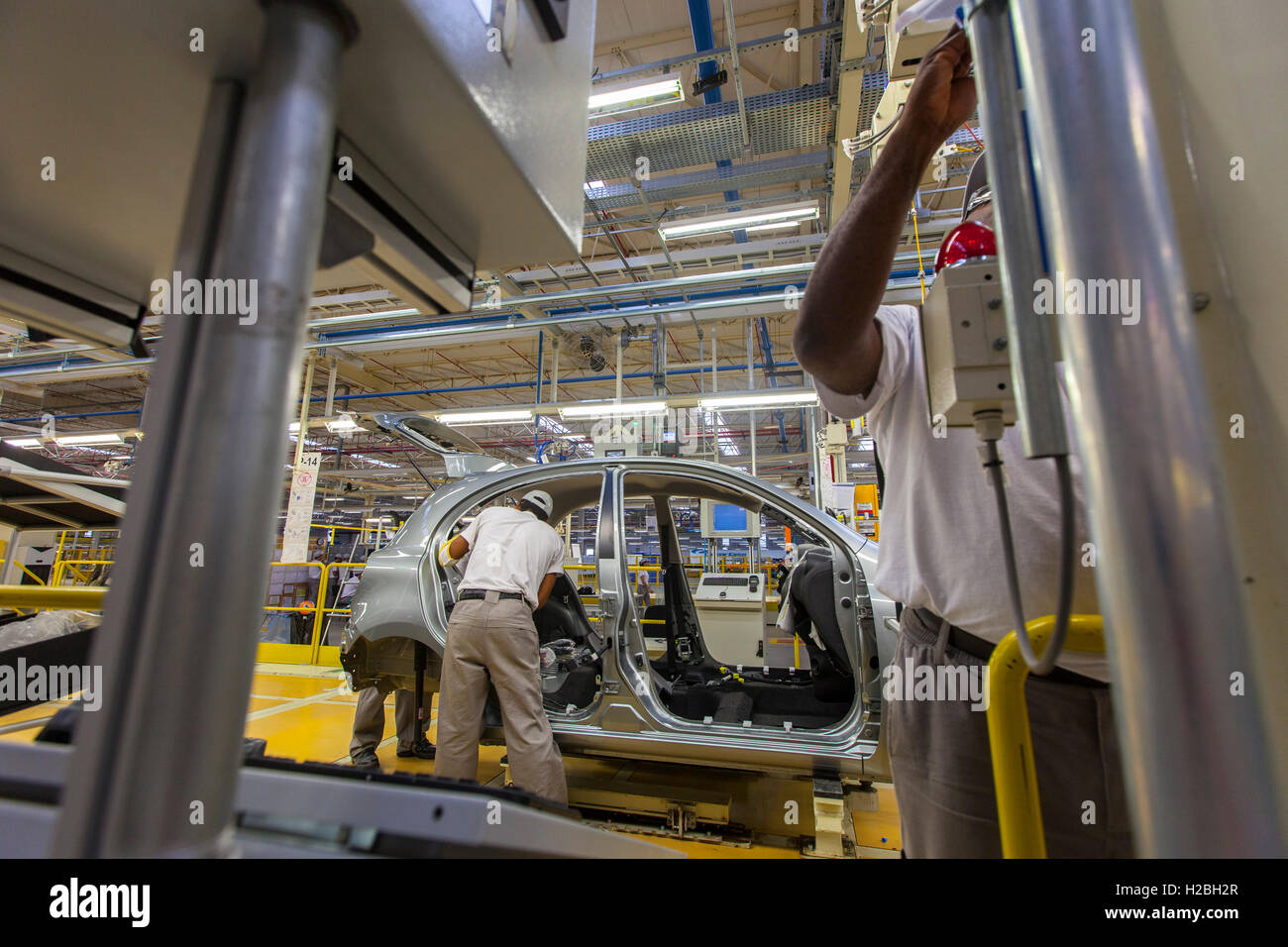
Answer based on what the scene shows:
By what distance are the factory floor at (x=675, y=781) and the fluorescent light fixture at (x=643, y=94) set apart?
416 cm

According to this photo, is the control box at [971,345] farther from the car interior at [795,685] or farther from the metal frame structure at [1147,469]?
the car interior at [795,685]

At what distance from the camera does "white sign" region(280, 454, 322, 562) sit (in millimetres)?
8430

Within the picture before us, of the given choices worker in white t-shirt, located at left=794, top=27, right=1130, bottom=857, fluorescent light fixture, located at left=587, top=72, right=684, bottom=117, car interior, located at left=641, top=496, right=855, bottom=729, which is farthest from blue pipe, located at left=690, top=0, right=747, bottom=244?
worker in white t-shirt, located at left=794, top=27, right=1130, bottom=857

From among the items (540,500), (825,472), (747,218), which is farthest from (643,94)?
(825,472)

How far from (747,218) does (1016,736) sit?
542 cm

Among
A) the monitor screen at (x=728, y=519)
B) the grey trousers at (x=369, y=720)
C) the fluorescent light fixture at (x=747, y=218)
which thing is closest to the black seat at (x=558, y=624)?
the grey trousers at (x=369, y=720)

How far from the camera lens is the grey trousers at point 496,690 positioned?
2832 millimetres

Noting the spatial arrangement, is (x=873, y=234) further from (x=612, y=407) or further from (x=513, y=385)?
(x=513, y=385)

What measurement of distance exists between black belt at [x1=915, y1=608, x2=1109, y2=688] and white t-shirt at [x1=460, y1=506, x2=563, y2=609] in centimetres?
231

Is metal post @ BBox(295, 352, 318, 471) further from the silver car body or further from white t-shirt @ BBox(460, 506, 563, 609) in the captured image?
white t-shirt @ BBox(460, 506, 563, 609)

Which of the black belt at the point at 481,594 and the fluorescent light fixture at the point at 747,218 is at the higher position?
the fluorescent light fixture at the point at 747,218

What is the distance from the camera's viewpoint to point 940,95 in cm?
84

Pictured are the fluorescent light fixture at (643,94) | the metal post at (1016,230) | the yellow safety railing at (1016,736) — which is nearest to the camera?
the metal post at (1016,230)
